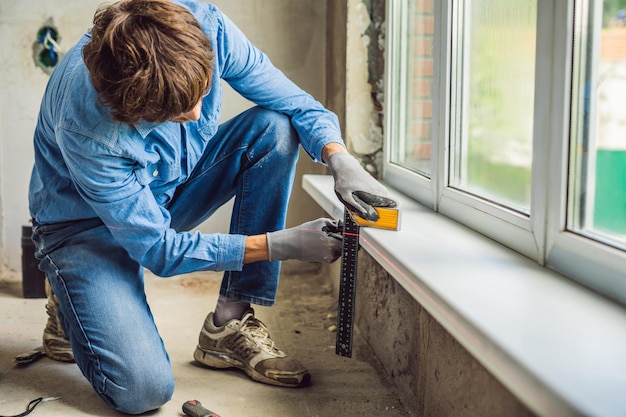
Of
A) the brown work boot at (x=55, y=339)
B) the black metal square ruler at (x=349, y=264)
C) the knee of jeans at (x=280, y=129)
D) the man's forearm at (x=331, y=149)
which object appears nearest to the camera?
the black metal square ruler at (x=349, y=264)

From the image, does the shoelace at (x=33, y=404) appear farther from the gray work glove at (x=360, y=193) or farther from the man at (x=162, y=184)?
the gray work glove at (x=360, y=193)

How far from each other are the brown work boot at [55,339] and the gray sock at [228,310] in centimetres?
48

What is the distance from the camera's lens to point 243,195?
6.84 feet

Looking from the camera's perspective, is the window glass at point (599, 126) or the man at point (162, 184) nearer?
the window glass at point (599, 126)

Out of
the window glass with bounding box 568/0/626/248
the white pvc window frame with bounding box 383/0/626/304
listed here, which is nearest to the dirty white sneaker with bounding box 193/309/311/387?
the white pvc window frame with bounding box 383/0/626/304

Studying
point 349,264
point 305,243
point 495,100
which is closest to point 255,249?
point 305,243

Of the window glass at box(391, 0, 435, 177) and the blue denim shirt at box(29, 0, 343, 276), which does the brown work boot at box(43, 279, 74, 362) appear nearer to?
the blue denim shirt at box(29, 0, 343, 276)

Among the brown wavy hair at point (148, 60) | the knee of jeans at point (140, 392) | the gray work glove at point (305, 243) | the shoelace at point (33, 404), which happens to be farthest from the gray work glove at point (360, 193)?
the shoelace at point (33, 404)

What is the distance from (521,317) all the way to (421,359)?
0.73 metres

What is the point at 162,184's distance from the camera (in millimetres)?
1938

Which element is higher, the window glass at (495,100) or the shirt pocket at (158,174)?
the window glass at (495,100)

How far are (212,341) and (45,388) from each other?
1.60 feet

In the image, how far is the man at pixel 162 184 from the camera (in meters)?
1.45

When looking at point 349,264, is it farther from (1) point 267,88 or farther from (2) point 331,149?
(1) point 267,88
